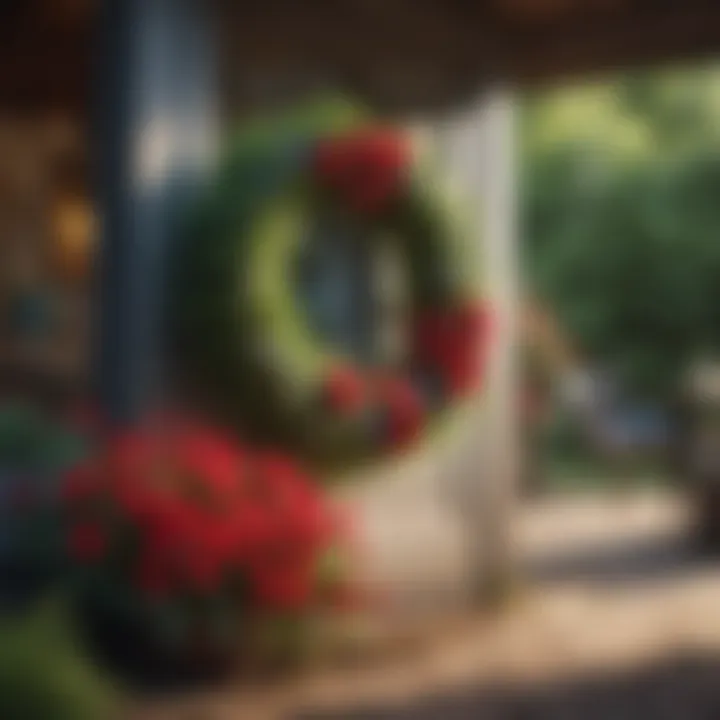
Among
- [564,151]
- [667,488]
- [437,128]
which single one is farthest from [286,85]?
[564,151]

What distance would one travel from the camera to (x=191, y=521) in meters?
5.31

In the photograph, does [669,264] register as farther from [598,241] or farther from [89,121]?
[89,121]

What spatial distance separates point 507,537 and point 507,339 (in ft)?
2.94

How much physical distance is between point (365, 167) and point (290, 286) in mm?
518

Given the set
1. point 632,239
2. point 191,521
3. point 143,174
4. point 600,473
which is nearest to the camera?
point 191,521

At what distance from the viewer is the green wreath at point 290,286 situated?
567 cm

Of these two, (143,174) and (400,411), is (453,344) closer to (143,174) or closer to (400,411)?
(400,411)

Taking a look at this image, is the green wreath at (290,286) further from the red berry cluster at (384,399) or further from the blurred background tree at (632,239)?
the blurred background tree at (632,239)

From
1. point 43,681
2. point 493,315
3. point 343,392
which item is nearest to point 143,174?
point 343,392

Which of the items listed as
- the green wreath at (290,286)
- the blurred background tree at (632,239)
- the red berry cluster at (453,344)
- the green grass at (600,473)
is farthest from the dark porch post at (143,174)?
the blurred background tree at (632,239)

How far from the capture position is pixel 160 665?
5.57m

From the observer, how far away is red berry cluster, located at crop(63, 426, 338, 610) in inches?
209

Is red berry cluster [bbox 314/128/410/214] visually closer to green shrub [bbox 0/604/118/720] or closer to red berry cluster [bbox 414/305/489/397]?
red berry cluster [bbox 414/305/489/397]

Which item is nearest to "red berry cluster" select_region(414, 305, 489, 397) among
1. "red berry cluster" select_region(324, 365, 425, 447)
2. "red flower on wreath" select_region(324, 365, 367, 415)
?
"red berry cluster" select_region(324, 365, 425, 447)
